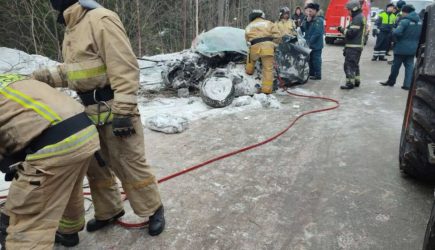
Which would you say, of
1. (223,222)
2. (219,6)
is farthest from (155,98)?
(219,6)

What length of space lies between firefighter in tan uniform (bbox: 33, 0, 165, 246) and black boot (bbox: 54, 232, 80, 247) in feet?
0.89

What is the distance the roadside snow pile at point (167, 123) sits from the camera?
4.86m

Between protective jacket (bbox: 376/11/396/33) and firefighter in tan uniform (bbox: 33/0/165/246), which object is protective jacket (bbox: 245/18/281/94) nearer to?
firefighter in tan uniform (bbox: 33/0/165/246)

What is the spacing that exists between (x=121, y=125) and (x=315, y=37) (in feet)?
22.7

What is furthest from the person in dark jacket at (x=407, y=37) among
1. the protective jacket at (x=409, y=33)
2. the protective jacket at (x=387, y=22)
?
the protective jacket at (x=387, y=22)

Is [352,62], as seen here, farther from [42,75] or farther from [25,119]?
[25,119]

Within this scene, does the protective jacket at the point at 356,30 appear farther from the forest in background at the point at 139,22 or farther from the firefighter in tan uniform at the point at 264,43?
the forest in background at the point at 139,22

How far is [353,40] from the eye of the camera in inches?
283

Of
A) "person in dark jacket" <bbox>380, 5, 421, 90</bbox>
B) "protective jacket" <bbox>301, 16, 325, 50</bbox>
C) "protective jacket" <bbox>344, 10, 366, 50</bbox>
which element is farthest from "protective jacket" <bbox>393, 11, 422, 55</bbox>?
"protective jacket" <bbox>301, 16, 325, 50</bbox>

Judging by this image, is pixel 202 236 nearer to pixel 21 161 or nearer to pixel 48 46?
pixel 21 161

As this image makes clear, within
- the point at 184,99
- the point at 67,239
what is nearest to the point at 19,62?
the point at 184,99

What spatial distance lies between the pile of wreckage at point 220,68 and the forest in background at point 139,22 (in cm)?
191

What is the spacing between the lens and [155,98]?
20.9 ft

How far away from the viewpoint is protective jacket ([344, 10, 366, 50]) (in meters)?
7.07
